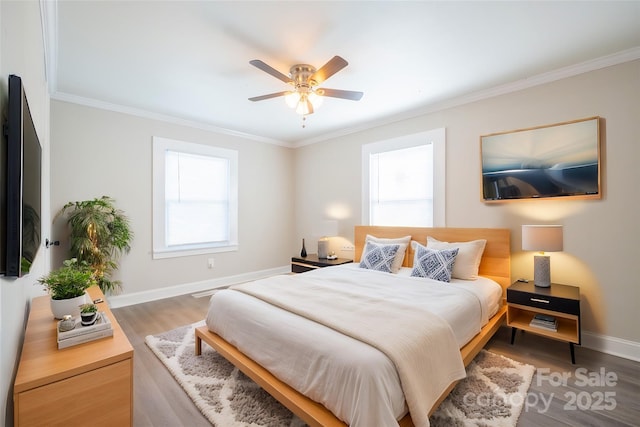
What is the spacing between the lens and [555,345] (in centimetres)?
266

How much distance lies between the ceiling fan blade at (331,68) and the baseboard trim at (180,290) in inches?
142

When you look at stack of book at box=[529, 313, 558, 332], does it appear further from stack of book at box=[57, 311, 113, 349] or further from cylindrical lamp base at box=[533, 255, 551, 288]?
stack of book at box=[57, 311, 113, 349]

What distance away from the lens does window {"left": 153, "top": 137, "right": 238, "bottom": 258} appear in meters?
4.08

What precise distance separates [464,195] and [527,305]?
1.40m

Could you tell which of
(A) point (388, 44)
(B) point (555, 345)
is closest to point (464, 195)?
(B) point (555, 345)

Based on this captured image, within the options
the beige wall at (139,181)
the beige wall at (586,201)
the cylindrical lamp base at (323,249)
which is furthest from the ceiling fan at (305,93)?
the cylindrical lamp base at (323,249)

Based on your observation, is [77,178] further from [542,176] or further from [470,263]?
[542,176]

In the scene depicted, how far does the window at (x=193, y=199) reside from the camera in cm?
408

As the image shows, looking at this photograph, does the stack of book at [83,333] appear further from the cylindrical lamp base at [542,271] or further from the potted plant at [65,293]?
the cylindrical lamp base at [542,271]

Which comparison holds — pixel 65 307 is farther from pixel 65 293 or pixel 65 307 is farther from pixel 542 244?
pixel 542 244

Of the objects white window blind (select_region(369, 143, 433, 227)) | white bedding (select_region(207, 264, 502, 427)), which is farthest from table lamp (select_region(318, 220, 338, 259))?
white bedding (select_region(207, 264, 502, 427))

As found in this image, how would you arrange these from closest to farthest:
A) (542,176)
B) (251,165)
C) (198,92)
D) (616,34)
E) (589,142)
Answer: (616,34), (589,142), (542,176), (198,92), (251,165)

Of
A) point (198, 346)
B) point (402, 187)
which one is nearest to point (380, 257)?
point (402, 187)

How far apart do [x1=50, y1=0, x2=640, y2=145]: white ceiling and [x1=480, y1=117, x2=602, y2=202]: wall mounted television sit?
61 cm
